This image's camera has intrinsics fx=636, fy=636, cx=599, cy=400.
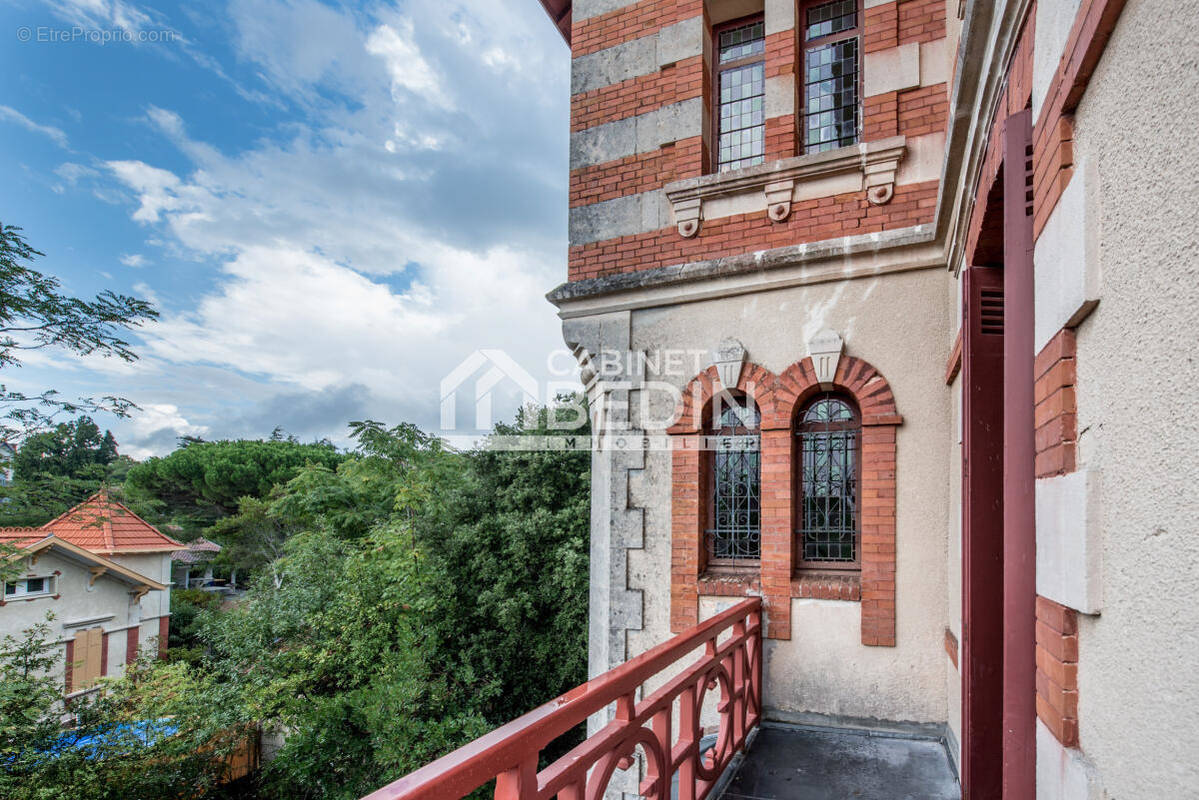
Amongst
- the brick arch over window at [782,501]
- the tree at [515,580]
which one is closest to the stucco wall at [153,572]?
the tree at [515,580]

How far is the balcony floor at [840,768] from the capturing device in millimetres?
3396

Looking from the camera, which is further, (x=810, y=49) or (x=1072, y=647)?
(x=810, y=49)

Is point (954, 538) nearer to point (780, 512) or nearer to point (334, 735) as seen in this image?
point (780, 512)

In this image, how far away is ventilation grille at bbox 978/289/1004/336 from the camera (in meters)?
2.68

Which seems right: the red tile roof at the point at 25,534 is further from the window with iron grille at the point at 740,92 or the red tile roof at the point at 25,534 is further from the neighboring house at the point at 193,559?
the window with iron grille at the point at 740,92

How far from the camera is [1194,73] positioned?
0.92 meters

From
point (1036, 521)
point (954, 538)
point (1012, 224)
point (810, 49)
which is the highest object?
point (810, 49)

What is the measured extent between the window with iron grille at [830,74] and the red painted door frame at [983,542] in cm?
271

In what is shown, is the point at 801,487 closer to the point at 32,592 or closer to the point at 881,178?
the point at 881,178

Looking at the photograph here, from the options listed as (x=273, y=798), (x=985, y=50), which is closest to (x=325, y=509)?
(x=273, y=798)

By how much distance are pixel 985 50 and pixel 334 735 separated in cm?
1184

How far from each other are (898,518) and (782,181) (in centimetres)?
259

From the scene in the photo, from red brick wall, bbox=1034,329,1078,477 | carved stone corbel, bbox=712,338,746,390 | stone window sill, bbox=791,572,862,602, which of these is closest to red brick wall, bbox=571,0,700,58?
carved stone corbel, bbox=712,338,746,390

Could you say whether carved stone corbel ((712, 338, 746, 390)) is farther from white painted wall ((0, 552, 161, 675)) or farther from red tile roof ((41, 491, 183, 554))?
white painted wall ((0, 552, 161, 675))
